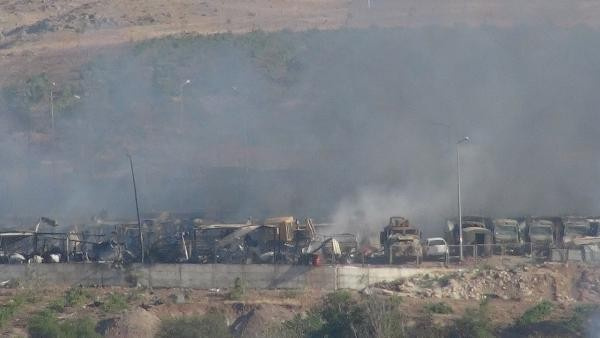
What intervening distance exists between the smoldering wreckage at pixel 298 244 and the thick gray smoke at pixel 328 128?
697cm

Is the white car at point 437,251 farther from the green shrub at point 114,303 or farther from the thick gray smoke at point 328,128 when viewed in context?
the green shrub at point 114,303

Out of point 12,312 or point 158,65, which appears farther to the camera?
point 158,65

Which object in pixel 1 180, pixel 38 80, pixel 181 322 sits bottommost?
pixel 181 322

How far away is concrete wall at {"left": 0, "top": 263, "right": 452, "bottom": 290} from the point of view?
4738cm

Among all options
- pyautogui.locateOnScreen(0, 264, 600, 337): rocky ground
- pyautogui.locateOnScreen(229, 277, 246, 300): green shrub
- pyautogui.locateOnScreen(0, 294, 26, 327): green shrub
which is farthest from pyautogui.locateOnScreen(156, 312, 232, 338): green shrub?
pyautogui.locateOnScreen(0, 294, 26, 327): green shrub

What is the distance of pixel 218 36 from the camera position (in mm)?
103688

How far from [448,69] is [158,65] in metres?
19.6

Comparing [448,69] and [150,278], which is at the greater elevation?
A: [448,69]

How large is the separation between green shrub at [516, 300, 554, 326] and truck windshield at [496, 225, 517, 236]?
9.24 m

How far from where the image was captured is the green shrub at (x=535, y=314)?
143 ft

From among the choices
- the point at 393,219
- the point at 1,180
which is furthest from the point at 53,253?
the point at 1,180

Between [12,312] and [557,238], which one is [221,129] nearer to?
[557,238]

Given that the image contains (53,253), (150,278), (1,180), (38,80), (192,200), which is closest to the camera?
(150,278)

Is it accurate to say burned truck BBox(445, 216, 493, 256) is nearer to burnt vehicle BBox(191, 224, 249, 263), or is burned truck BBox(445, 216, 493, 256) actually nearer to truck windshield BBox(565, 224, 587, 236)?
truck windshield BBox(565, 224, 587, 236)
